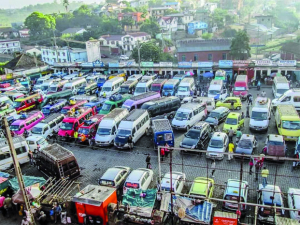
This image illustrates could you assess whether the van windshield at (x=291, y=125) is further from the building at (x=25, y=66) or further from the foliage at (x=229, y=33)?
the foliage at (x=229, y=33)

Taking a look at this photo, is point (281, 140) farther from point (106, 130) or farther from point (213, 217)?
point (106, 130)

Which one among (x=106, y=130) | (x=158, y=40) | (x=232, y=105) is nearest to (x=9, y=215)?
(x=106, y=130)

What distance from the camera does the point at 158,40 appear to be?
223 ft

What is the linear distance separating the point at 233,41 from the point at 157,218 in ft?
131

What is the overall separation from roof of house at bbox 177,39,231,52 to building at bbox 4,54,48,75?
2221cm

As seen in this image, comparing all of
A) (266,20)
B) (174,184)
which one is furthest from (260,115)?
(266,20)

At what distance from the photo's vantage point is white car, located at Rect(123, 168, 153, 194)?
13.7 meters

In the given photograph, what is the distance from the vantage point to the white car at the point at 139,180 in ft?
44.8

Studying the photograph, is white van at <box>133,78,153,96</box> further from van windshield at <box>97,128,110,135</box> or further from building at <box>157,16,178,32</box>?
building at <box>157,16,178,32</box>

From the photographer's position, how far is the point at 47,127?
70.1 feet

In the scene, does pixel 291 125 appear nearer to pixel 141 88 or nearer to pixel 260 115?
pixel 260 115

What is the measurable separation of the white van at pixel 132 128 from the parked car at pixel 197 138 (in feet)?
11.3

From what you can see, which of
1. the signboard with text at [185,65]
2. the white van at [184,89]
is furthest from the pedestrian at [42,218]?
the signboard with text at [185,65]

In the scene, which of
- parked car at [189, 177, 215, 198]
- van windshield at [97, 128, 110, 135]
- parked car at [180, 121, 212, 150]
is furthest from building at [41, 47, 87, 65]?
parked car at [189, 177, 215, 198]
